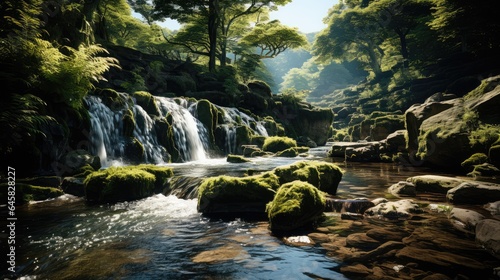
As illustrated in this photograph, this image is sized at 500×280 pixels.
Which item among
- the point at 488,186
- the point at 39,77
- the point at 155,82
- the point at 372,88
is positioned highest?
the point at 372,88

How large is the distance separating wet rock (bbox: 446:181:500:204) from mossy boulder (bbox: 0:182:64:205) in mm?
11065

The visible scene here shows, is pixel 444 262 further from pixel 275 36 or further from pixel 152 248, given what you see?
pixel 275 36

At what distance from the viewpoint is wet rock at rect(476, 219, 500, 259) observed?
3928mm

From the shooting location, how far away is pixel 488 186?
6.78 metres

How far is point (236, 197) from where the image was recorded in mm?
6758

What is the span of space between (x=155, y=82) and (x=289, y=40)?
19.7 m

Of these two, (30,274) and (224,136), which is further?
(224,136)

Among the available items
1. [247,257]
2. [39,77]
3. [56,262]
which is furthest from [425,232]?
[39,77]

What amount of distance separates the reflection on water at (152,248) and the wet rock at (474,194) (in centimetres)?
461

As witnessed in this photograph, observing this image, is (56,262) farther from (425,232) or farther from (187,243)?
(425,232)

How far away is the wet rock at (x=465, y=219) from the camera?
497cm

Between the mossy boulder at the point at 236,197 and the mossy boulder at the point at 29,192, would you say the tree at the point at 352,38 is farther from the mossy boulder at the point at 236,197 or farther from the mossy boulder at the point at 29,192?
the mossy boulder at the point at 29,192

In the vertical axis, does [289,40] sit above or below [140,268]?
above

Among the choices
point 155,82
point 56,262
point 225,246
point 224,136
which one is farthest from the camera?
point 155,82
